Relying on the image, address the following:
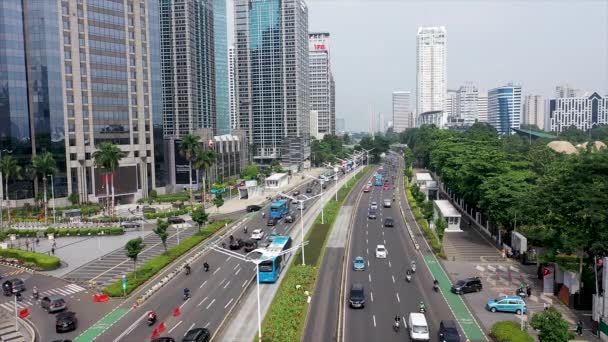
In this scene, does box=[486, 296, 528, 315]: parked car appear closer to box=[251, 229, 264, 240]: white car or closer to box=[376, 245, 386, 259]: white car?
box=[376, 245, 386, 259]: white car

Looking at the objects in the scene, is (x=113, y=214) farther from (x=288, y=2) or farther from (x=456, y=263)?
(x=288, y=2)

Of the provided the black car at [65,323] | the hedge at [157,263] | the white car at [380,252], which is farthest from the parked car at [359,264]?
the black car at [65,323]

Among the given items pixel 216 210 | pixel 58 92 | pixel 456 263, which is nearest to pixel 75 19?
pixel 58 92

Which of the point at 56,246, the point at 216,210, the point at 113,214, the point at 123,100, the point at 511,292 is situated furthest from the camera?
the point at 123,100

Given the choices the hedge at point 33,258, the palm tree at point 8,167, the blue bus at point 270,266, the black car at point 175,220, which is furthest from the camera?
the palm tree at point 8,167

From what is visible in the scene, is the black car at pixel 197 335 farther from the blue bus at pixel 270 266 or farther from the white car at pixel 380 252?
the white car at pixel 380 252

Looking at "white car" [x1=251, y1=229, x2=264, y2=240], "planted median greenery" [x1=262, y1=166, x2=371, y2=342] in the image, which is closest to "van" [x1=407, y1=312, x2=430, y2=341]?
"planted median greenery" [x1=262, y1=166, x2=371, y2=342]
